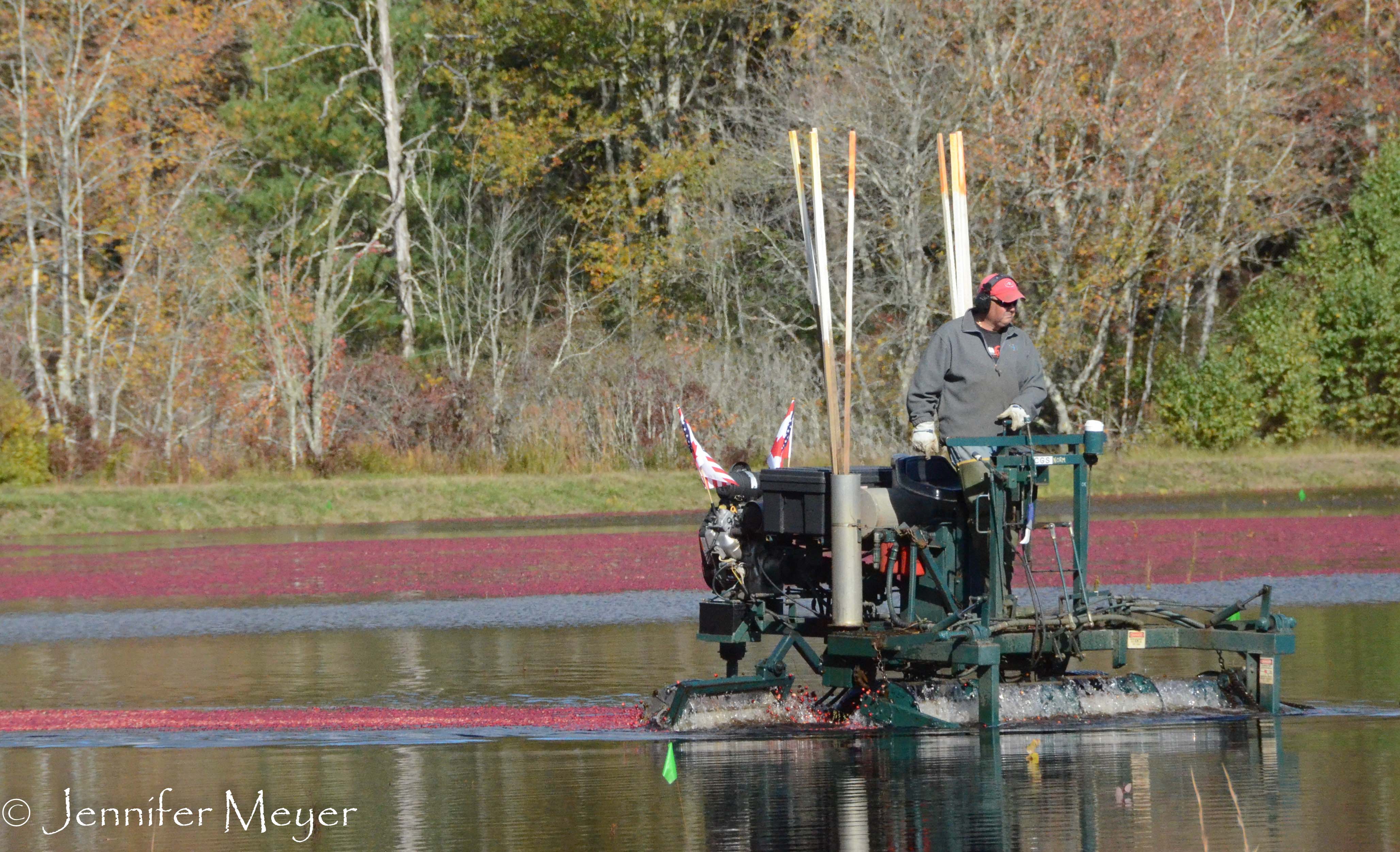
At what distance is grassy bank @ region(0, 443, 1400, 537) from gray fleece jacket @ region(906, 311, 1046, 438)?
71.8ft

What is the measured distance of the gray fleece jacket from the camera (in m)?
10.6

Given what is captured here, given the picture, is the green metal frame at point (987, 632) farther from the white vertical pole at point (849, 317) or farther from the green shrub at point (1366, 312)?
the green shrub at point (1366, 312)

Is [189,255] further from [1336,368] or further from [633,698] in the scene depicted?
[633,698]

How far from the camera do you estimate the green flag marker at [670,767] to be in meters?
9.30

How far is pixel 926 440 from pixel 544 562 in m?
13.7

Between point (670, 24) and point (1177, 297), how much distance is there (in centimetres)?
1331

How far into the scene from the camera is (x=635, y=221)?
151 ft

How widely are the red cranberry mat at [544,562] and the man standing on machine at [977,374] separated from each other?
334 inches

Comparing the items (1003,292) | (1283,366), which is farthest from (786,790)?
(1283,366)

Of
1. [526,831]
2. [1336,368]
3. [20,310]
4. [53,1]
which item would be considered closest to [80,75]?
[53,1]

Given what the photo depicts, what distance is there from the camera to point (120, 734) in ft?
36.5

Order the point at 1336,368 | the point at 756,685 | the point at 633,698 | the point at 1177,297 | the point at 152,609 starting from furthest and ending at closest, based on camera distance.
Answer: the point at 1177,297, the point at 1336,368, the point at 152,609, the point at 633,698, the point at 756,685

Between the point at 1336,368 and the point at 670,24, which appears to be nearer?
the point at 1336,368

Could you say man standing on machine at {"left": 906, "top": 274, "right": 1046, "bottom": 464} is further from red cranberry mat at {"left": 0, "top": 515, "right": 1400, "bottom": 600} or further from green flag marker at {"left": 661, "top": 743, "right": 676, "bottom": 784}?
red cranberry mat at {"left": 0, "top": 515, "right": 1400, "bottom": 600}
